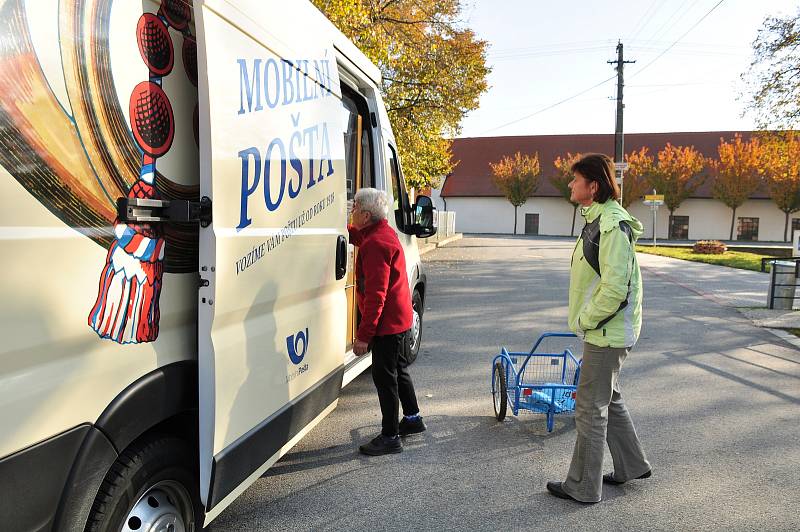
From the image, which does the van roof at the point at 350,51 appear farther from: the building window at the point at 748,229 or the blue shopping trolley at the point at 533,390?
the building window at the point at 748,229

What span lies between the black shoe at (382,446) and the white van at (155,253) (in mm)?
783

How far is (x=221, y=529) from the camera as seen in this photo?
321 cm

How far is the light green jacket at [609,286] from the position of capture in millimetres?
3238

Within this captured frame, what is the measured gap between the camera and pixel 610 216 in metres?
3.28

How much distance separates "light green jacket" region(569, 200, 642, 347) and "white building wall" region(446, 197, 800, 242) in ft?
156

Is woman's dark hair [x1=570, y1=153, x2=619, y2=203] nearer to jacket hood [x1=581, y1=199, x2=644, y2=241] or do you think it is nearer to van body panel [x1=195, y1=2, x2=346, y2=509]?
jacket hood [x1=581, y1=199, x2=644, y2=241]

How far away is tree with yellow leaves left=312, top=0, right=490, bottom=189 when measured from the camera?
52.1 ft

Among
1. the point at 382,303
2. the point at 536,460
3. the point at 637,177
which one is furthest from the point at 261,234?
the point at 637,177

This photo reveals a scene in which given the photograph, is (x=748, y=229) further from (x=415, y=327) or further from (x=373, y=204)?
(x=373, y=204)

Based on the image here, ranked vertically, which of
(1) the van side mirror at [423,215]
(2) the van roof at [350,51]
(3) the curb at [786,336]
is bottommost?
(3) the curb at [786,336]

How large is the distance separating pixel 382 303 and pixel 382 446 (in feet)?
3.43

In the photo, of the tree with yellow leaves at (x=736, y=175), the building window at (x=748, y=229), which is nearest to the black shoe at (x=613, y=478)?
the tree with yellow leaves at (x=736, y=175)

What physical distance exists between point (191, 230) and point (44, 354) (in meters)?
0.83

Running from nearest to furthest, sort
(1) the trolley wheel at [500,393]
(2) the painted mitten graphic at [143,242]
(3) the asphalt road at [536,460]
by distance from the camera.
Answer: (2) the painted mitten graphic at [143,242], (3) the asphalt road at [536,460], (1) the trolley wheel at [500,393]
